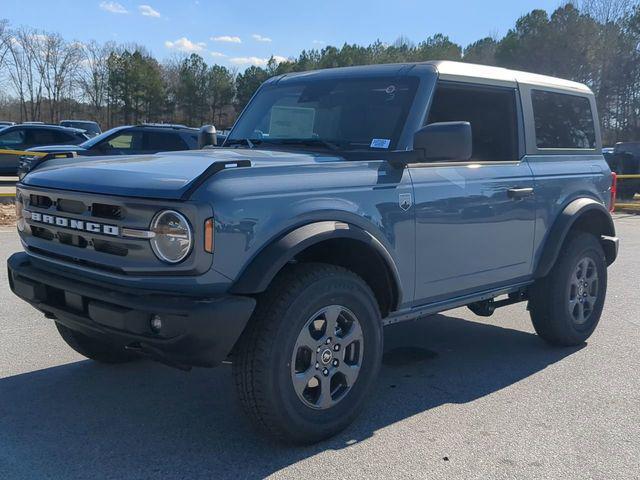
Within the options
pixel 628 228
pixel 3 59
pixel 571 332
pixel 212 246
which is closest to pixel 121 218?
pixel 212 246

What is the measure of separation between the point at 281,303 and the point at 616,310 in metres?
4.71

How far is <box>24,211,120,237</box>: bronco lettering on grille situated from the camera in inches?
126

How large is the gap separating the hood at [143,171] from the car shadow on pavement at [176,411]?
4.36ft

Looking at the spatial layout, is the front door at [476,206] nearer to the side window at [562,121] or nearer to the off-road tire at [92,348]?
the side window at [562,121]

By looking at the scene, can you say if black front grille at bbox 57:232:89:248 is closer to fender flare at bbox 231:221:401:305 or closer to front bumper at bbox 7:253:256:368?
front bumper at bbox 7:253:256:368

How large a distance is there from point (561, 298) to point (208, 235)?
127 inches

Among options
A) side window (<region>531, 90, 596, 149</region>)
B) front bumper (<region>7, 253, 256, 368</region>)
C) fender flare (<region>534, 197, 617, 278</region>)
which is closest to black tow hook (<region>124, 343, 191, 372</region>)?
front bumper (<region>7, 253, 256, 368</region>)

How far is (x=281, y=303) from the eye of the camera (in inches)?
128

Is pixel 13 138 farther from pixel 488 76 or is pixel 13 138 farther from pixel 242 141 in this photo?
pixel 488 76

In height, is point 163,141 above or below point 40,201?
above

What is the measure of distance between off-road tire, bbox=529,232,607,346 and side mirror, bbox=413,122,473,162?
1.83m

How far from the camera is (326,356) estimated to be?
3508 millimetres

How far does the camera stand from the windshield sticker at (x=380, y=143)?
160 inches

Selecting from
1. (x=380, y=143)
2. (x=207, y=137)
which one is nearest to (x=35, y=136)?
(x=207, y=137)
